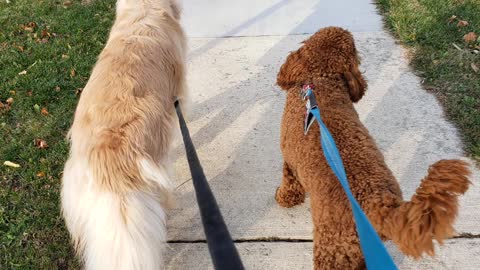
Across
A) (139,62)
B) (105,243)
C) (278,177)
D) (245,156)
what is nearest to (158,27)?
(139,62)

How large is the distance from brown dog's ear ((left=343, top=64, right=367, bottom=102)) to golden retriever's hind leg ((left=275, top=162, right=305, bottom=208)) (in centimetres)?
72

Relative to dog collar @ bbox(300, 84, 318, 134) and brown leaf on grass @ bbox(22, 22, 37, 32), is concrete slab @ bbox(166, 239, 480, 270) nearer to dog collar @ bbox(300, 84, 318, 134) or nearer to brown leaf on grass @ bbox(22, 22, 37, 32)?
dog collar @ bbox(300, 84, 318, 134)

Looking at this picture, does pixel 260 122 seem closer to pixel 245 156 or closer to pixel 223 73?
pixel 245 156

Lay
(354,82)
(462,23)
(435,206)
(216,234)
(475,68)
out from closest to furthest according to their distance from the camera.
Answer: (216,234) < (435,206) < (354,82) < (475,68) < (462,23)

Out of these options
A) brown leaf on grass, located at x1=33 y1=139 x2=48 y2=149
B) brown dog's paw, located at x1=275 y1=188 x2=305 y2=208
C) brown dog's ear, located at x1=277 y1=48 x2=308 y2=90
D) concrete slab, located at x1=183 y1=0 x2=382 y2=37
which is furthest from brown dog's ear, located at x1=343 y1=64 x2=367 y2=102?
Result: brown leaf on grass, located at x1=33 y1=139 x2=48 y2=149

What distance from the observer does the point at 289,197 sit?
3.27 metres

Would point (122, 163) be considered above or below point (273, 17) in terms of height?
above

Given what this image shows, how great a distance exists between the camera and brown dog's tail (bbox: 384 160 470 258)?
5.35 ft

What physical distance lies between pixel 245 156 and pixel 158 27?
1.40 metres

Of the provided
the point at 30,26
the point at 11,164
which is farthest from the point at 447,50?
the point at 30,26

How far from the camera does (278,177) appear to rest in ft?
12.1

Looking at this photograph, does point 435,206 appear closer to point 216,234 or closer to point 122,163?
point 216,234

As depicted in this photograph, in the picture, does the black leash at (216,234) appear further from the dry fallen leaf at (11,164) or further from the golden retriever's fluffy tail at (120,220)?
the dry fallen leaf at (11,164)

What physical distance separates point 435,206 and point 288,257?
156cm
